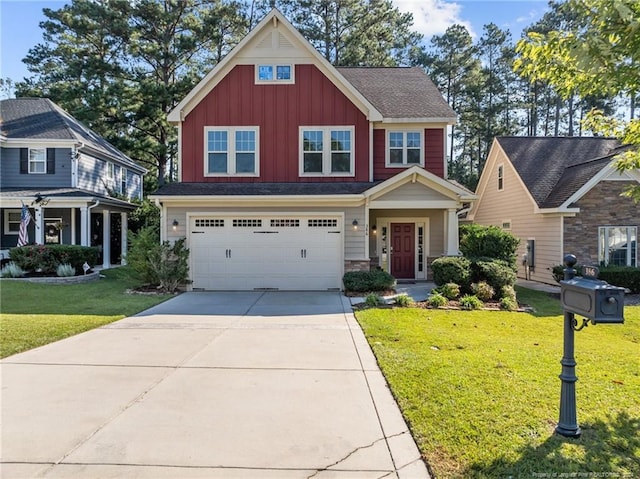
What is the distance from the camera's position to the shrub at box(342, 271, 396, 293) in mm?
11156

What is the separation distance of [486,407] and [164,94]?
88.6 feet

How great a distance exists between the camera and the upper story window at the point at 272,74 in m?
13.3

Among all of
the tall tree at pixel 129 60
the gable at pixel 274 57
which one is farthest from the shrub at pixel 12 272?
the tall tree at pixel 129 60

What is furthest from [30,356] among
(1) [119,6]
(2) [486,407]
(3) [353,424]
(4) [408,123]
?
(1) [119,6]

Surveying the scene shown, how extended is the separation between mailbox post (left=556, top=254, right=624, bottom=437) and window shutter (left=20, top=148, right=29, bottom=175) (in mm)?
21364

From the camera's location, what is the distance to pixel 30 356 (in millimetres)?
5664

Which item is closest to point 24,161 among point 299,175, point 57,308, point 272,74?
point 57,308

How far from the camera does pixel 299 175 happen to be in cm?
1329

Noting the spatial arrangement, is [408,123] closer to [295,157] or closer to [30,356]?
[295,157]

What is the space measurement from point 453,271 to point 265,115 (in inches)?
296

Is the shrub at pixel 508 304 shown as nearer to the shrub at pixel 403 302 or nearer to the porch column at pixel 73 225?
the shrub at pixel 403 302

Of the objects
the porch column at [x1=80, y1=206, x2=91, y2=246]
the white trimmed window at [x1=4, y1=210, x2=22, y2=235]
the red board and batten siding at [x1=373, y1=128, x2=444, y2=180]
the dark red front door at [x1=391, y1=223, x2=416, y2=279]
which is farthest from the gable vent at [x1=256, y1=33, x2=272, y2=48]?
the white trimmed window at [x1=4, y1=210, x2=22, y2=235]

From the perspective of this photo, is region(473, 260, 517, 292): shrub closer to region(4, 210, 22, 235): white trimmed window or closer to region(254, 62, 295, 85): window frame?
region(254, 62, 295, 85): window frame

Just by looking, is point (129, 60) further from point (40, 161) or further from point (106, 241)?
point (106, 241)
